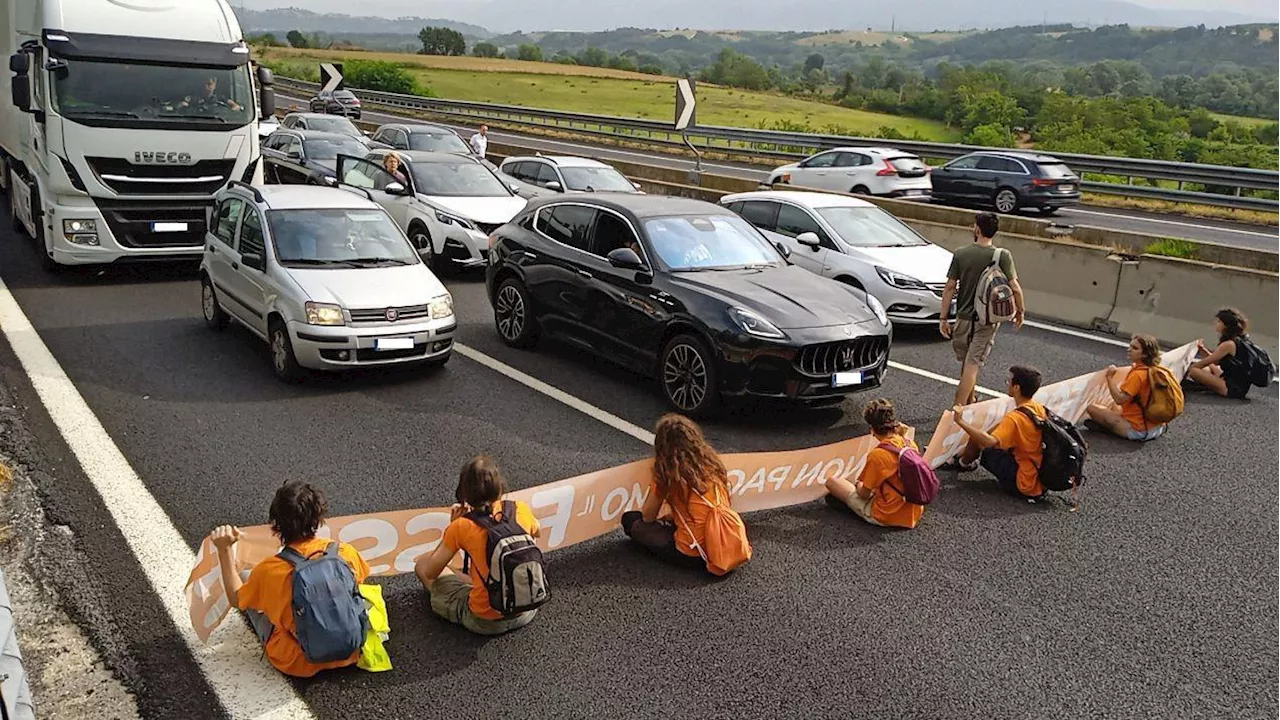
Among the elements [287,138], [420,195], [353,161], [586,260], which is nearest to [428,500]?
[586,260]

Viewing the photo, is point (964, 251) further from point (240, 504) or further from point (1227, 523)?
point (240, 504)

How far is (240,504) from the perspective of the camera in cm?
668

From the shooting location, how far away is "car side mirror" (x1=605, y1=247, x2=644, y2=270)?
948 centimetres

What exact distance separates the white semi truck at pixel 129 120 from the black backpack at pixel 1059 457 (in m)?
11.1

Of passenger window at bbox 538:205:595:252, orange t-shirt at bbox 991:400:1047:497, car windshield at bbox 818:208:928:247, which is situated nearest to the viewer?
orange t-shirt at bbox 991:400:1047:497

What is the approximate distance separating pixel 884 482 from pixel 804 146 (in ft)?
102

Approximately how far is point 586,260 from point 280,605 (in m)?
6.00

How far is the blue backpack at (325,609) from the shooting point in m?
4.63

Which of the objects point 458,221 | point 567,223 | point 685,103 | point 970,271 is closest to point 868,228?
point 970,271

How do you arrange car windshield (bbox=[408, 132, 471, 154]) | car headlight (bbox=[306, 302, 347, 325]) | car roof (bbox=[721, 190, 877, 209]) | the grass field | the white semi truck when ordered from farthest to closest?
1. the grass field
2. car windshield (bbox=[408, 132, 471, 154])
3. car roof (bbox=[721, 190, 877, 209])
4. the white semi truck
5. car headlight (bbox=[306, 302, 347, 325])

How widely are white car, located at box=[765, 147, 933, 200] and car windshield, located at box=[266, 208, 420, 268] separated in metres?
16.6

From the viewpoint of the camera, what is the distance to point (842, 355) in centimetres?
879

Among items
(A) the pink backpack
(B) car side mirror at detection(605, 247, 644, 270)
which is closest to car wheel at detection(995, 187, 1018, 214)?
(B) car side mirror at detection(605, 247, 644, 270)

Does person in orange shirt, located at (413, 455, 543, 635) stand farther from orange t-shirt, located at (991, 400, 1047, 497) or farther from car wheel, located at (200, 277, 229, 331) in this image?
car wheel, located at (200, 277, 229, 331)
